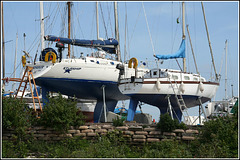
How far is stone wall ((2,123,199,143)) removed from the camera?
2444 cm

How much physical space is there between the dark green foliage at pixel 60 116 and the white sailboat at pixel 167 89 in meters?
7.88

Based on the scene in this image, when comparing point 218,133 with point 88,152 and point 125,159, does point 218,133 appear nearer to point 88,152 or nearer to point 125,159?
point 125,159

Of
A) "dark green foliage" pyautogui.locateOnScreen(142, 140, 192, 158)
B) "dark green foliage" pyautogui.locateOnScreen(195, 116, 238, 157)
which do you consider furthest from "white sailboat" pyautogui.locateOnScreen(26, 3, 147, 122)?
"dark green foliage" pyautogui.locateOnScreen(195, 116, 238, 157)

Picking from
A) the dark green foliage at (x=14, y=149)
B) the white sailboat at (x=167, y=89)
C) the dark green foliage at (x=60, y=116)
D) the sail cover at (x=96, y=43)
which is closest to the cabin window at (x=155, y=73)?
the white sailboat at (x=167, y=89)

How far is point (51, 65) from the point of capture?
118 ft

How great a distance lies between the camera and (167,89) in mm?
31969

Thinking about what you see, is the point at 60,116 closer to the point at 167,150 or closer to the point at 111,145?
the point at 111,145

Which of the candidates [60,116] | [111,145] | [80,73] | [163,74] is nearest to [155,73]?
[163,74]

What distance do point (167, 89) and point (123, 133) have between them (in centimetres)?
828

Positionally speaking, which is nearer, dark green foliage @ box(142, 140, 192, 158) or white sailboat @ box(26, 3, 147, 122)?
dark green foliage @ box(142, 140, 192, 158)

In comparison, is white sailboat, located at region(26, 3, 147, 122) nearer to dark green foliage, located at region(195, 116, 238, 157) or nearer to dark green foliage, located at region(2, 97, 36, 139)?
dark green foliage, located at region(2, 97, 36, 139)

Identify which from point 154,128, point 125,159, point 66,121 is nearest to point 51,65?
point 66,121

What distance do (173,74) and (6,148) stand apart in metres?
15.2

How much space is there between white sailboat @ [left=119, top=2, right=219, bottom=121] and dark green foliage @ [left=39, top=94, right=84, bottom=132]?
7.88 m
